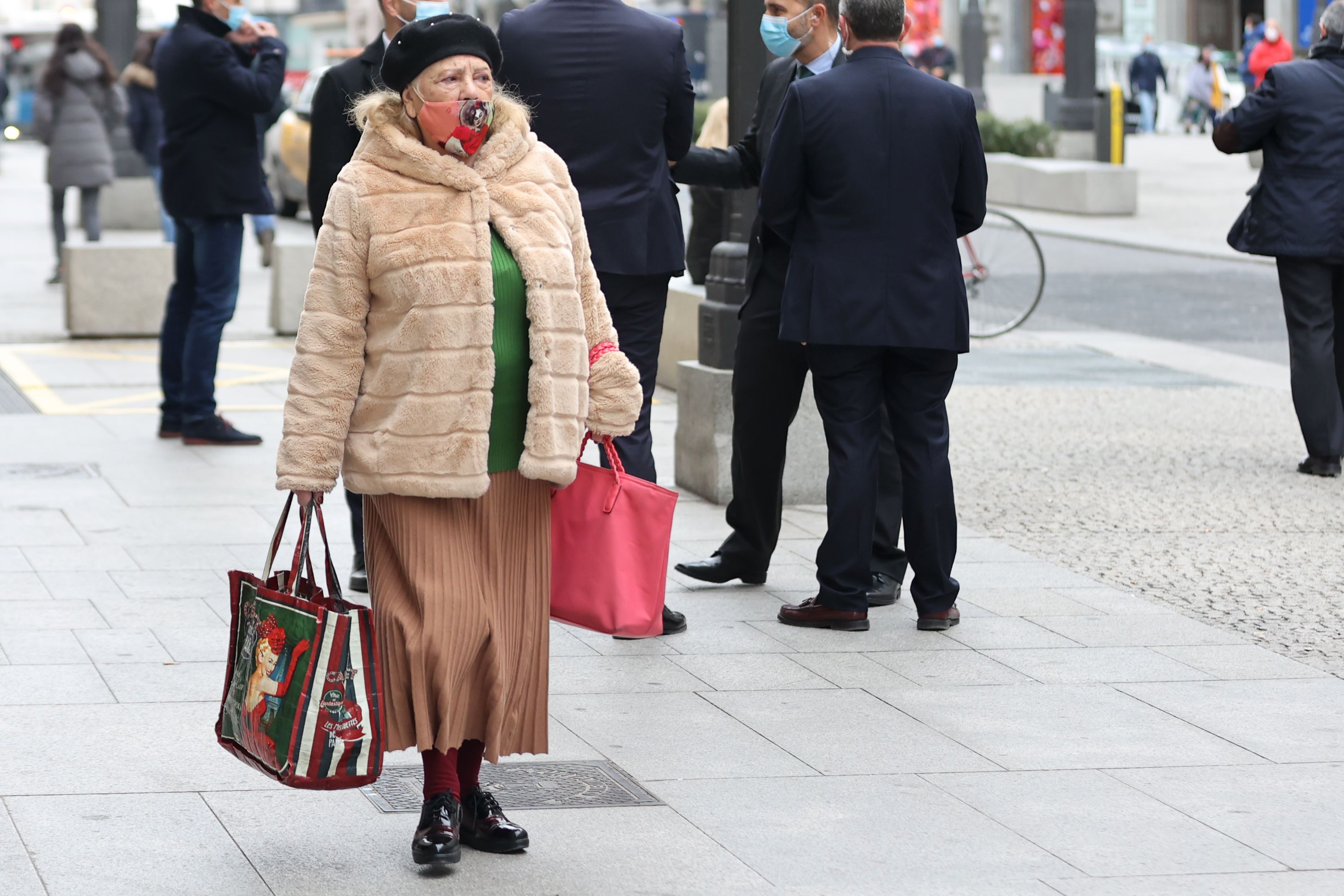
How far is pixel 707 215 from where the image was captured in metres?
10.9

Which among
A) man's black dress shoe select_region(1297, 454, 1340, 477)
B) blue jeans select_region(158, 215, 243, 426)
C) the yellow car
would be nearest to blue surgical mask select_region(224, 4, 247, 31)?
blue jeans select_region(158, 215, 243, 426)

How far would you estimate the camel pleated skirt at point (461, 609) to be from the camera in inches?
163

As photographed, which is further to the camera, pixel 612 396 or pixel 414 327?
pixel 612 396

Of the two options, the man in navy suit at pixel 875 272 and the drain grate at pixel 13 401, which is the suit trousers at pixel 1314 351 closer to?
the man in navy suit at pixel 875 272

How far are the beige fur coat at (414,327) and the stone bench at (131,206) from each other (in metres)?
17.0

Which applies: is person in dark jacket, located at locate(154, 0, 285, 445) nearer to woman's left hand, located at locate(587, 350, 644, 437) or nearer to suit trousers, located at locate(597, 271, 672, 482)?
suit trousers, located at locate(597, 271, 672, 482)

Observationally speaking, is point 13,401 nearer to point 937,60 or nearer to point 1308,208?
point 1308,208

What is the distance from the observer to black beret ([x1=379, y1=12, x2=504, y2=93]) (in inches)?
160

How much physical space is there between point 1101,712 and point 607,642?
4.93ft

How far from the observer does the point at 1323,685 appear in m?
A: 5.72

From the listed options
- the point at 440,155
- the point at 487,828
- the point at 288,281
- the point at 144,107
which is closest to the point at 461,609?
the point at 487,828

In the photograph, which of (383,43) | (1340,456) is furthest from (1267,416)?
(383,43)

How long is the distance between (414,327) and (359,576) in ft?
9.07

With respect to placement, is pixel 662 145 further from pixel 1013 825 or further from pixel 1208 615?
pixel 1013 825
